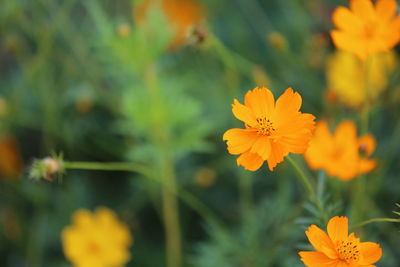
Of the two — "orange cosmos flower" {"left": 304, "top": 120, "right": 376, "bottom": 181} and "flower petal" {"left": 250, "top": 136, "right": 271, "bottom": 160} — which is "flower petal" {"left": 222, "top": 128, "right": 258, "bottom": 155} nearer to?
"flower petal" {"left": 250, "top": 136, "right": 271, "bottom": 160}

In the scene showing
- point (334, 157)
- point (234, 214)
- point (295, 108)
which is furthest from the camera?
point (234, 214)

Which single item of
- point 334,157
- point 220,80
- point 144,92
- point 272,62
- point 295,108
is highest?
point 272,62

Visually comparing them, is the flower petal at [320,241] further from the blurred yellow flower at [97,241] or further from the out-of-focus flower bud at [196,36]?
the blurred yellow flower at [97,241]

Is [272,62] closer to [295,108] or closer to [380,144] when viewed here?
[380,144]

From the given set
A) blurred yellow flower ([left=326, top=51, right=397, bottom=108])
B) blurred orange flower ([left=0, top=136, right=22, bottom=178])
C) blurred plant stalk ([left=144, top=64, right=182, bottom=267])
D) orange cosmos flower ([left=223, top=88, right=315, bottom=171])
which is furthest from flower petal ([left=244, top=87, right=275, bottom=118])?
blurred orange flower ([left=0, top=136, right=22, bottom=178])

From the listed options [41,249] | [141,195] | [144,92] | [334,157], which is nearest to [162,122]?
[144,92]

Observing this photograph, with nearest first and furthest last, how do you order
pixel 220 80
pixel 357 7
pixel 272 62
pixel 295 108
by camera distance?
1. pixel 295 108
2. pixel 357 7
3. pixel 220 80
4. pixel 272 62

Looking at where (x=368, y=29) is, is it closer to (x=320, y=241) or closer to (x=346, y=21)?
(x=346, y=21)
